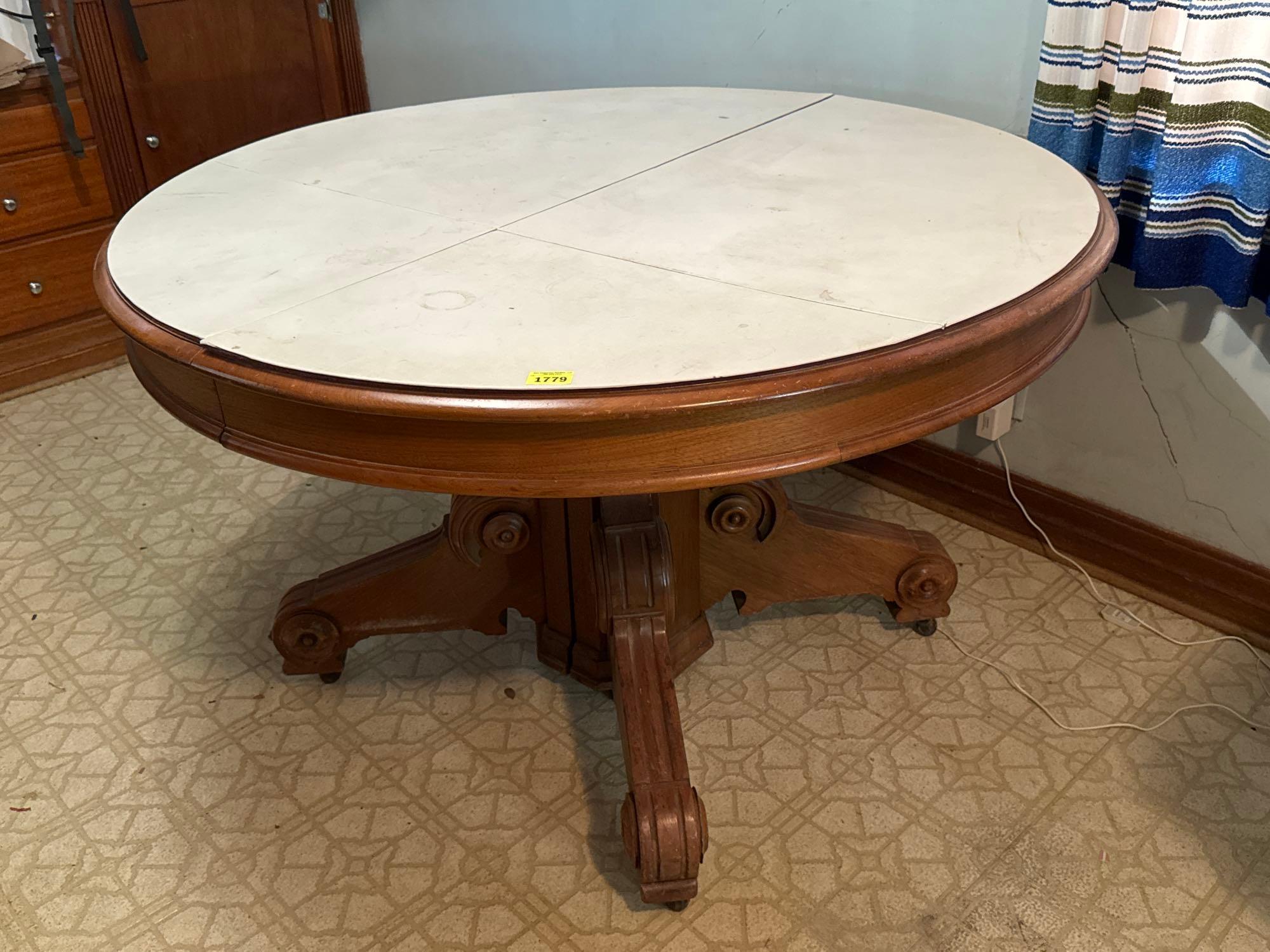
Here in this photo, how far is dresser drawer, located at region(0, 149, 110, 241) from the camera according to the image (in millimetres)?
2455

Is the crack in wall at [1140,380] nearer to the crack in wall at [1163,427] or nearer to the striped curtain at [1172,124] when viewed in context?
the crack in wall at [1163,427]

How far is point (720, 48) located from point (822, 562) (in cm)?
103

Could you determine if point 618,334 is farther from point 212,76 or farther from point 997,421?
point 212,76

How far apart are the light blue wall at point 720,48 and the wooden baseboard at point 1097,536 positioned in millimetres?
627

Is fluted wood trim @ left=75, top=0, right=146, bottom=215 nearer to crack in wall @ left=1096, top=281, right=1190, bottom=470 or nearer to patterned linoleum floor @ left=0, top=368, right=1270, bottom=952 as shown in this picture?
patterned linoleum floor @ left=0, top=368, right=1270, bottom=952

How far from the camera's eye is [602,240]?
1.28 metres

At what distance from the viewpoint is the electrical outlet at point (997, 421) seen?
194 cm

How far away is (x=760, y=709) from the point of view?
165 cm

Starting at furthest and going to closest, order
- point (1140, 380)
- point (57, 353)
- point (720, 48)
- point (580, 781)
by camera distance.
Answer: point (57, 353)
point (720, 48)
point (1140, 380)
point (580, 781)

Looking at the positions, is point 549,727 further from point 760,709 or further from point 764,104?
point 764,104

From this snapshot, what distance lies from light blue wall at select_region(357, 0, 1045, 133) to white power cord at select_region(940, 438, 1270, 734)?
0.64 metres

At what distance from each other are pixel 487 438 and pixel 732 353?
0.75 ft

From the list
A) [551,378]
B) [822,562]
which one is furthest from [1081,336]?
[551,378]

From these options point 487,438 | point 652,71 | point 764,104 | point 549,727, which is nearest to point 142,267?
point 487,438
